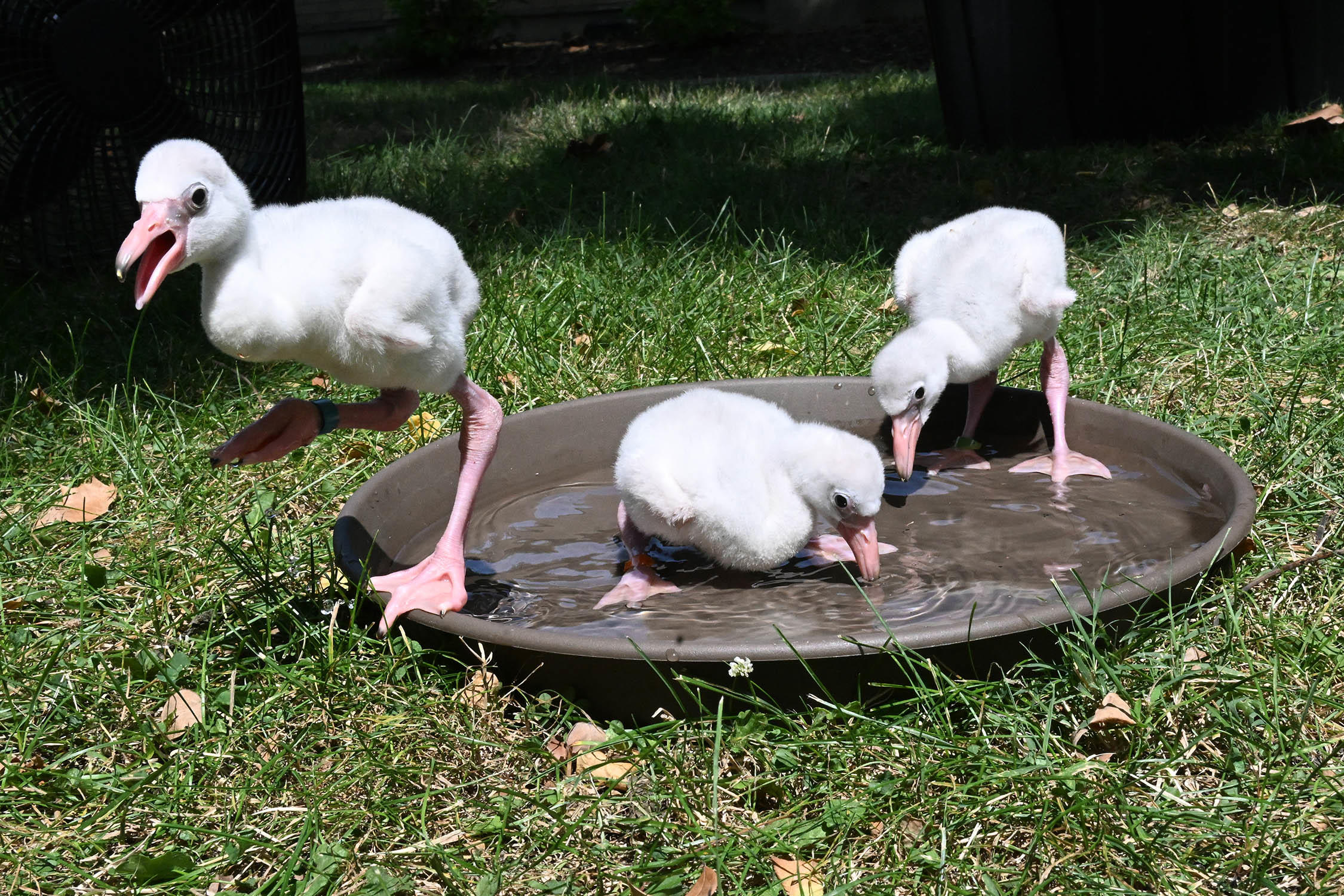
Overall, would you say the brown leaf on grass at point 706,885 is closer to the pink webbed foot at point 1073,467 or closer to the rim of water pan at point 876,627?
the rim of water pan at point 876,627

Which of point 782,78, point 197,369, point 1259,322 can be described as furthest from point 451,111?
point 1259,322

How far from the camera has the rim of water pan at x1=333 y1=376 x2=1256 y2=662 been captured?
2.24 metres

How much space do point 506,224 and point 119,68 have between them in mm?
1868

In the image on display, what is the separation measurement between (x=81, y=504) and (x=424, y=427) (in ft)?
3.57

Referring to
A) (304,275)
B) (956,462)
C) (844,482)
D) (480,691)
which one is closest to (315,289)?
(304,275)

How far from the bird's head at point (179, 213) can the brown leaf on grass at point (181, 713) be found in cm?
84

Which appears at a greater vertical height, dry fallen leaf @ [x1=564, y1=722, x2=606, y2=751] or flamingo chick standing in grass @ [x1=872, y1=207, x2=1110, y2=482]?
flamingo chick standing in grass @ [x1=872, y1=207, x2=1110, y2=482]

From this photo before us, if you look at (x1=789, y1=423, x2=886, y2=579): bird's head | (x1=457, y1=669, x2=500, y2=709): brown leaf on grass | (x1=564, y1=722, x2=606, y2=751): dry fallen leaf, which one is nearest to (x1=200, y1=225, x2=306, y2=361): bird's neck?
(x1=457, y1=669, x2=500, y2=709): brown leaf on grass

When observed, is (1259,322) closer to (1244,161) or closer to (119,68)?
(1244,161)

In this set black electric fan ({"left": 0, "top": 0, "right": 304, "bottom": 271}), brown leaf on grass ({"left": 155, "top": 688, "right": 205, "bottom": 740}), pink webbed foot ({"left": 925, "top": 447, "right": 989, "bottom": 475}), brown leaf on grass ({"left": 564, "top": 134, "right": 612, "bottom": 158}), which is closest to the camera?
brown leaf on grass ({"left": 155, "top": 688, "right": 205, "bottom": 740})

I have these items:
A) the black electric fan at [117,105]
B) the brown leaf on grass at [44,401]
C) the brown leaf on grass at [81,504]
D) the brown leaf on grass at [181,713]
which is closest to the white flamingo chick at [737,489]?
the brown leaf on grass at [181,713]

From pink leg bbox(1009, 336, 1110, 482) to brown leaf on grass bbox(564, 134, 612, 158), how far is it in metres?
4.02

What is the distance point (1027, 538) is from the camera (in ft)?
10.5

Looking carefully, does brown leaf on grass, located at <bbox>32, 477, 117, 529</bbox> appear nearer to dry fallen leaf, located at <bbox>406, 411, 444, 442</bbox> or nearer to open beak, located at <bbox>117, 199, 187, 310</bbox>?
dry fallen leaf, located at <bbox>406, 411, 444, 442</bbox>
